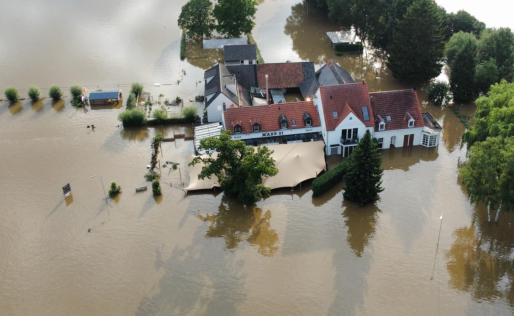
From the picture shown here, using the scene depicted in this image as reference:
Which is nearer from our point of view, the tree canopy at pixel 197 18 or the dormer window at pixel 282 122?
the dormer window at pixel 282 122

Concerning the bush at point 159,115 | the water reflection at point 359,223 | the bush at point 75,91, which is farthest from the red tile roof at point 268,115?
the bush at point 75,91

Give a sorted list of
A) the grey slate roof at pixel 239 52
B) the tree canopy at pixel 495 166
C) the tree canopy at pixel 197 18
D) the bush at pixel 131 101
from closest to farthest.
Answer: the tree canopy at pixel 495 166 < the bush at pixel 131 101 < the grey slate roof at pixel 239 52 < the tree canopy at pixel 197 18

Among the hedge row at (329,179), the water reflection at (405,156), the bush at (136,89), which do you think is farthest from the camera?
the bush at (136,89)

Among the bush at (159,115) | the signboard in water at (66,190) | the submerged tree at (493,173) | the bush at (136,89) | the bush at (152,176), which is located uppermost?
the bush at (136,89)

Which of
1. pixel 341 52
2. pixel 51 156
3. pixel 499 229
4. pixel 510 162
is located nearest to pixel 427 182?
pixel 499 229

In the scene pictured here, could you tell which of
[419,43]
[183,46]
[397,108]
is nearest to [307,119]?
[397,108]

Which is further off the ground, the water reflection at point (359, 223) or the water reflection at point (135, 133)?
the water reflection at point (135, 133)

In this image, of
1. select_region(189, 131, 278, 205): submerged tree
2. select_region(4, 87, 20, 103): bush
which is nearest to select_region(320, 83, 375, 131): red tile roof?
select_region(189, 131, 278, 205): submerged tree

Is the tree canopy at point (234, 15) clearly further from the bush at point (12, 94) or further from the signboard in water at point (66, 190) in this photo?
the signboard in water at point (66, 190)
